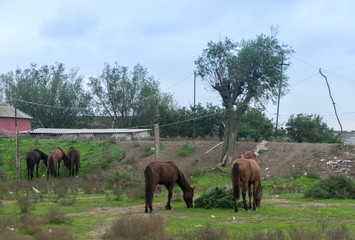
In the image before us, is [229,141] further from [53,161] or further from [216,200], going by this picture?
[216,200]

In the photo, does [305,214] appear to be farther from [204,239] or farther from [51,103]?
[51,103]

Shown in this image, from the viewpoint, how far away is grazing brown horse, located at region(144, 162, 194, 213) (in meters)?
14.8

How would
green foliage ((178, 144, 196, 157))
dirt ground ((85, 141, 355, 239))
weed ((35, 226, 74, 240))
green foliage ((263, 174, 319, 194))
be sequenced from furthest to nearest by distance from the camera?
green foliage ((178, 144, 196, 157)) → dirt ground ((85, 141, 355, 239)) → green foliage ((263, 174, 319, 194)) → weed ((35, 226, 74, 240))

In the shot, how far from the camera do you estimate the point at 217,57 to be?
114 ft

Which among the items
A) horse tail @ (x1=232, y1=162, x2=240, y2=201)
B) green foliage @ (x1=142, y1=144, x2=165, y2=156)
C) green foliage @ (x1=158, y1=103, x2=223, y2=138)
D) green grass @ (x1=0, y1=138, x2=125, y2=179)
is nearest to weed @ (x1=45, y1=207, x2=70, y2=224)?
horse tail @ (x1=232, y1=162, x2=240, y2=201)

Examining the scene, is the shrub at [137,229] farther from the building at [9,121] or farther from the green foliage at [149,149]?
the building at [9,121]

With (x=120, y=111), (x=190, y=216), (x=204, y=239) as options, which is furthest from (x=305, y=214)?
(x=120, y=111)

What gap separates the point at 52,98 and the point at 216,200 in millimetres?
51790

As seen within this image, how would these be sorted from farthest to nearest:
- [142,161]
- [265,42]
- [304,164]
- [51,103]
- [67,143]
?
[51,103]
[67,143]
[142,161]
[265,42]
[304,164]

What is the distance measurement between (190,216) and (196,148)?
25785 millimetres

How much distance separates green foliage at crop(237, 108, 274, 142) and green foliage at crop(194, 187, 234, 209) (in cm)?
2720

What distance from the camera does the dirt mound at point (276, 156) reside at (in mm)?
28938

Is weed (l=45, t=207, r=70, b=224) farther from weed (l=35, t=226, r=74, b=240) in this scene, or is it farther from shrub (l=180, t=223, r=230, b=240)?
shrub (l=180, t=223, r=230, b=240)

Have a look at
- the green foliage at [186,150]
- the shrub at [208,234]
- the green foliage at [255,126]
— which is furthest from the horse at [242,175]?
the green foliage at [255,126]
